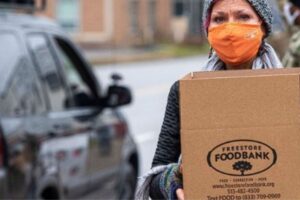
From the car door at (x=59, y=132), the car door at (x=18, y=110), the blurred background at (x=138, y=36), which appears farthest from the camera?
the blurred background at (x=138, y=36)

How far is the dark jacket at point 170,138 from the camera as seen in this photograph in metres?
3.81

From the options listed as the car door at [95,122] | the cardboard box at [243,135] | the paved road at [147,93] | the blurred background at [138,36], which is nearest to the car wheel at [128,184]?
the car door at [95,122]

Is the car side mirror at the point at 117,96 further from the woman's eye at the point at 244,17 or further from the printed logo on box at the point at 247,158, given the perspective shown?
the printed logo on box at the point at 247,158

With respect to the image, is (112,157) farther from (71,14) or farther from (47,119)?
(71,14)

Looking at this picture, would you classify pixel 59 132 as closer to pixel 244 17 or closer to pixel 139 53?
pixel 244 17

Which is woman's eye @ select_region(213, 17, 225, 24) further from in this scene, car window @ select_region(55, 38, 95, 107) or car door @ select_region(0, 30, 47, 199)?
car window @ select_region(55, 38, 95, 107)

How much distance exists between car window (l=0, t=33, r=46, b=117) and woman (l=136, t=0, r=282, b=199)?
8.65 ft

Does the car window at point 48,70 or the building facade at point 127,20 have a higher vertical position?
the car window at point 48,70

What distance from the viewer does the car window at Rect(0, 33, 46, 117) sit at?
6500mm

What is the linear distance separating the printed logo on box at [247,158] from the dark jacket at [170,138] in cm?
36

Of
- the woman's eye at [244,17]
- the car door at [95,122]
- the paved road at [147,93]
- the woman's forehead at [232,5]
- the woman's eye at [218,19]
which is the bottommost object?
the paved road at [147,93]

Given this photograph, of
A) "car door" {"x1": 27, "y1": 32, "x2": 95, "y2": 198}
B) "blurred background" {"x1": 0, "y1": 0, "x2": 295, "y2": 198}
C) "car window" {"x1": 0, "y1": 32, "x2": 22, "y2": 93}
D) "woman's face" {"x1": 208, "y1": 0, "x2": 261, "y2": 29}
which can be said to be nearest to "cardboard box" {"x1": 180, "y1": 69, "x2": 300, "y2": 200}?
"woman's face" {"x1": 208, "y1": 0, "x2": 261, "y2": 29}

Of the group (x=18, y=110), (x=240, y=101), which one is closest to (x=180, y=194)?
(x=240, y=101)

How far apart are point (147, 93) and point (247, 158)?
26.3 metres
